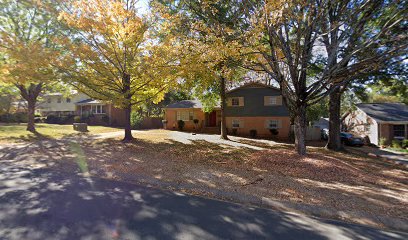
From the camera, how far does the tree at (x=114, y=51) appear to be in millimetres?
10688

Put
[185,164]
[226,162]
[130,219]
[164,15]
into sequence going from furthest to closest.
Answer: [164,15], [226,162], [185,164], [130,219]

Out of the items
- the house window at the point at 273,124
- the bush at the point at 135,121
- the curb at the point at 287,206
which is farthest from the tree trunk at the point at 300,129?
the bush at the point at 135,121

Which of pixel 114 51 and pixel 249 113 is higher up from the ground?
pixel 114 51

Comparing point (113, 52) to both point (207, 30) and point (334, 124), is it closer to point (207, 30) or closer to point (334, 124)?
point (207, 30)

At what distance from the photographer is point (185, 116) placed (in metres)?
27.6

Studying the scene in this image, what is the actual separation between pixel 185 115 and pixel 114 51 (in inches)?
639

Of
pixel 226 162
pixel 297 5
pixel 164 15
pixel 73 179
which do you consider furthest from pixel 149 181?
pixel 297 5

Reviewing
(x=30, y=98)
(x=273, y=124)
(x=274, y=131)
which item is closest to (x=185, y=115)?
(x=273, y=124)

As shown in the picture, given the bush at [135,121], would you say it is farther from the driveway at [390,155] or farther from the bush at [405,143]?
the bush at [405,143]

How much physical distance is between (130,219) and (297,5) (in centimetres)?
1040

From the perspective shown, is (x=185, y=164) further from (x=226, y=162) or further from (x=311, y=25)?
(x=311, y=25)

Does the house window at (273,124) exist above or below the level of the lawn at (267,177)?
above

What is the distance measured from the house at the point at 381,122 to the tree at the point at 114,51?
76.8 ft

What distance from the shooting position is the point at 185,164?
30.2ft
